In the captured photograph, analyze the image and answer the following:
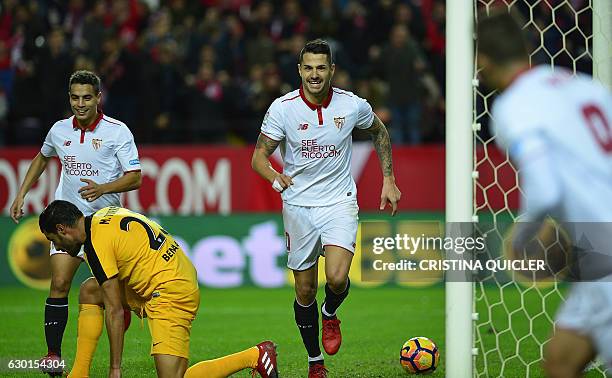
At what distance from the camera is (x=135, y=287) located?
641 centimetres

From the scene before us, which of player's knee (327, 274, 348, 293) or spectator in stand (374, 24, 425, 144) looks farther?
spectator in stand (374, 24, 425, 144)

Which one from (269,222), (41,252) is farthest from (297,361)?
(41,252)

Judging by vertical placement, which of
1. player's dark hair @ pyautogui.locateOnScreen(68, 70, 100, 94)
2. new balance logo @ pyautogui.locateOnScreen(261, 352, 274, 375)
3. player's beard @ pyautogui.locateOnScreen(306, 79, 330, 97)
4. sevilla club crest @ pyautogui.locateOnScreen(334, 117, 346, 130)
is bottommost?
new balance logo @ pyautogui.locateOnScreen(261, 352, 274, 375)

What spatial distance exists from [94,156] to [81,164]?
0.12 metres

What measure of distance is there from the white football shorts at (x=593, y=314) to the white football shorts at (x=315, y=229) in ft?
9.77

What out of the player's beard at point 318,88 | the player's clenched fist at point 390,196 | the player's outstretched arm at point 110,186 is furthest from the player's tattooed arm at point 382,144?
the player's outstretched arm at point 110,186

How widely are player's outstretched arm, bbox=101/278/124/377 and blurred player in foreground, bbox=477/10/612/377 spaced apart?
2783 millimetres

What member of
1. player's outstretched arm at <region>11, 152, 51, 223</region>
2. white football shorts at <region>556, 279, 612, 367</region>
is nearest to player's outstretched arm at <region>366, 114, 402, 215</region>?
player's outstretched arm at <region>11, 152, 51, 223</region>

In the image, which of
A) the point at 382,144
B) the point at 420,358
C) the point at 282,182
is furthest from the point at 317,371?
the point at 382,144

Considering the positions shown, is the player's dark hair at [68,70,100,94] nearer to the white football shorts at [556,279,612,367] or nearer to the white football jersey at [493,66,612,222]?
the white football jersey at [493,66,612,222]

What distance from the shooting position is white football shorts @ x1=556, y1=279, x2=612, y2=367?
155 inches

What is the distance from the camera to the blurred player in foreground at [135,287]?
6047 millimetres

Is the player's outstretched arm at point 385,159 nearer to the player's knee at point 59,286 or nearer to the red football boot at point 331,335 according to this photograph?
the red football boot at point 331,335

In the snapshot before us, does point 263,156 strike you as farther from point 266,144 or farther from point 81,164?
point 81,164
